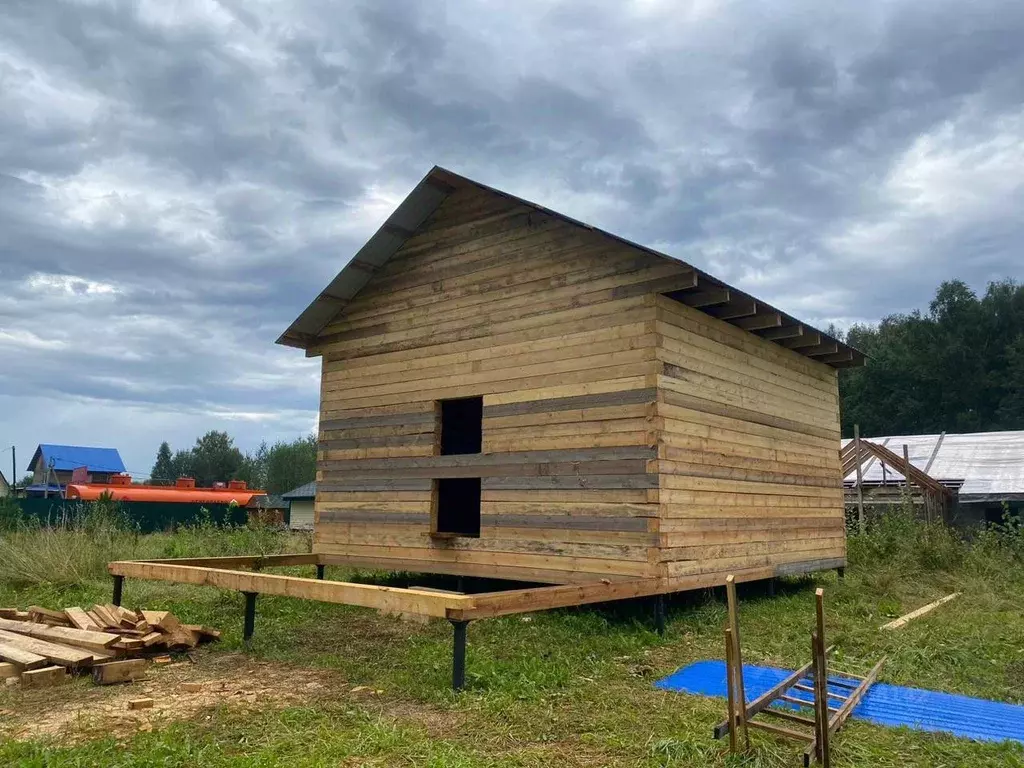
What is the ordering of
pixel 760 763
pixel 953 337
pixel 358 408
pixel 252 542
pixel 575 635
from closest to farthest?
pixel 760 763 → pixel 575 635 → pixel 358 408 → pixel 252 542 → pixel 953 337

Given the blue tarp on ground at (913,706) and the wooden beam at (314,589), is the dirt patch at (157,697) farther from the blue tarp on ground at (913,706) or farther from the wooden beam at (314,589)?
the blue tarp on ground at (913,706)

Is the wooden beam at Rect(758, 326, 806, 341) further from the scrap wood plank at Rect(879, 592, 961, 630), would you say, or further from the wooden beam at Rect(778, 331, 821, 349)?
the scrap wood plank at Rect(879, 592, 961, 630)

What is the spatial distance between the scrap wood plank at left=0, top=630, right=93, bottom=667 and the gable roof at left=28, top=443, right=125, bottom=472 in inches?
2905

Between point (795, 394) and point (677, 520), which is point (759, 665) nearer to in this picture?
point (677, 520)

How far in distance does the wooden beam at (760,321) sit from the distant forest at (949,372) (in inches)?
1504

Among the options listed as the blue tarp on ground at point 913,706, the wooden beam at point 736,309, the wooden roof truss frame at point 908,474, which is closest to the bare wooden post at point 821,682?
the blue tarp on ground at point 913,706

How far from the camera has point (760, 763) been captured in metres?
4.68

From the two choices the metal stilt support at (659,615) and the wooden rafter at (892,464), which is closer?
the metal stilt support at (659,615)

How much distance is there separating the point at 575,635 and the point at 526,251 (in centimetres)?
520

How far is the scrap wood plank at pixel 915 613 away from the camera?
31.4 ft

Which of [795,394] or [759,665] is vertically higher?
[795,394]

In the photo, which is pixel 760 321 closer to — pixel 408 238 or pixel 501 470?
pixel 501 470

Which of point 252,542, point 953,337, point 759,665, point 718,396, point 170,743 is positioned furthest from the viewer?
point 953,337

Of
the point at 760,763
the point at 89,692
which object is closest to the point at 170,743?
the point at 89,692
